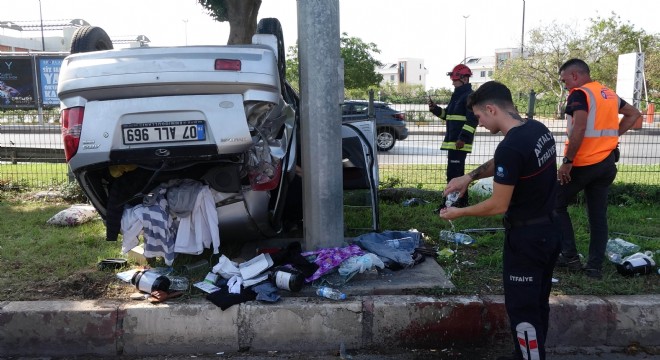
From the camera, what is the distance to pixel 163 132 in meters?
3.63

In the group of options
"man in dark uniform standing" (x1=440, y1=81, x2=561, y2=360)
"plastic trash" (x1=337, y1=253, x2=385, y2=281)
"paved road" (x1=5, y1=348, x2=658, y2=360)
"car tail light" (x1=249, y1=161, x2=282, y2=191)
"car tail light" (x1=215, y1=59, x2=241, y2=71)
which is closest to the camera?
"man in dark uniform standing" (x1=440, y1=81, x2=561, y2=360)

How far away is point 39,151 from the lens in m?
8.66

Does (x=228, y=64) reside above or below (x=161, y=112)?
above

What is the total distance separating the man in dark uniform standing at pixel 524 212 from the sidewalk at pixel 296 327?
745 mm

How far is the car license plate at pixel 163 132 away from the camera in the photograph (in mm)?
3611

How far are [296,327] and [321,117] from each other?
161cm

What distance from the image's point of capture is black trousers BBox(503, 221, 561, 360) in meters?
2.80

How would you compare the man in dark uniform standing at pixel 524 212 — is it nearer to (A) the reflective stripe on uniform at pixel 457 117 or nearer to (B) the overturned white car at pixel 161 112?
(B) the overturned white car at pixel 161 112

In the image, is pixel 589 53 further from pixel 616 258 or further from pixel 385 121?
pixel 616 258

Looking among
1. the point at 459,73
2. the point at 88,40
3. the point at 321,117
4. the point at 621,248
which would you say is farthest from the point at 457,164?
the point at 88,40

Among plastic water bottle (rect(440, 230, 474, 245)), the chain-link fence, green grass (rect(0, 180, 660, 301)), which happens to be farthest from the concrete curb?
the chain-link fence

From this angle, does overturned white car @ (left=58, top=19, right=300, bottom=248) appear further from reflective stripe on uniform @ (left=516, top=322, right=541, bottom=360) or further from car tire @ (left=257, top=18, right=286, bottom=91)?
reflective stripe on uniform @ (left=516, top=322, right=541, bottom=360)

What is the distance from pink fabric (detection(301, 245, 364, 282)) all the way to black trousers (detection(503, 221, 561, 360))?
4.80ft

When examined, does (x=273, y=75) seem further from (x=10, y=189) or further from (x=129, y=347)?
(x=10, y=189)
